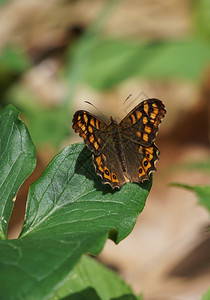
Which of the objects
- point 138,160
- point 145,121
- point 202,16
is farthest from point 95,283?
point 202,16

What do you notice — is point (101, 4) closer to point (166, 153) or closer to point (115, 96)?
point (115, 96)

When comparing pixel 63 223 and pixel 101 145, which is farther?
pixel 101 145

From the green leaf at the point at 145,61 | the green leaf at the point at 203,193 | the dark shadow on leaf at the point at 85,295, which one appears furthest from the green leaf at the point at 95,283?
the green leaf at the point at 145,61

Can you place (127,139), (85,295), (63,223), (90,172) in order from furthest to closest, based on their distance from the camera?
(127,139) < (85,295) < (90,172) < (63,223)

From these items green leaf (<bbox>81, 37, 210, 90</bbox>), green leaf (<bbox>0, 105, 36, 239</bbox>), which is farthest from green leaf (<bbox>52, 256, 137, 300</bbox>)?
green leaf (<bbox>81, 37, 210, 90</bbox>)

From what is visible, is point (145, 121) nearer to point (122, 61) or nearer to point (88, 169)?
point (88, 169)

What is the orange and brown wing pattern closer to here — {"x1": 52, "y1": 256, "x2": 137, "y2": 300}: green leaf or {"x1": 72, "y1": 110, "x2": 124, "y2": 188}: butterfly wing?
Result: {"x1": 72, "y1": 110, "x2": 124, "y2": 188}: butterfly wing

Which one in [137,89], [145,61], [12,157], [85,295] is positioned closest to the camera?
[12,157]

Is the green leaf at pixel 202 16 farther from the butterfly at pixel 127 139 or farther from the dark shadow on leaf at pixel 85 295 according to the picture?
the dark shadow on leaf at pixel 85 295
